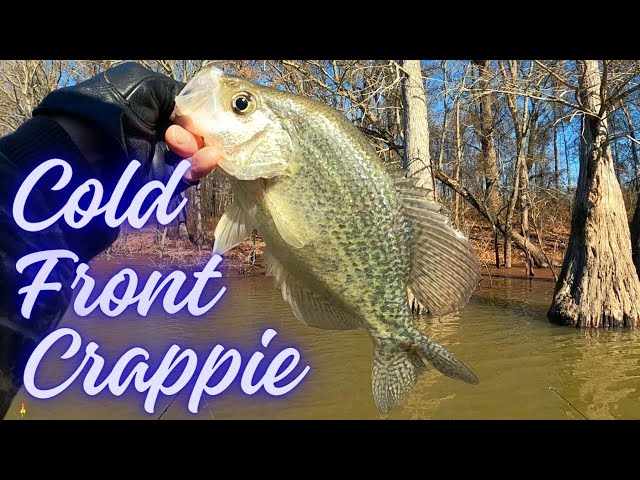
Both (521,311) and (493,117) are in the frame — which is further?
(493,117)

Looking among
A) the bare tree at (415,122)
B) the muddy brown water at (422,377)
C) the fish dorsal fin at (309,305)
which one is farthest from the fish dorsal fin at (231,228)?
the bare tree at (415,122)

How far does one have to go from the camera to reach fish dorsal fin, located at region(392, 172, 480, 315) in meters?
2.29

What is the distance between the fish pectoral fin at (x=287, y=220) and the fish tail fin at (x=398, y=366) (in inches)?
23.6

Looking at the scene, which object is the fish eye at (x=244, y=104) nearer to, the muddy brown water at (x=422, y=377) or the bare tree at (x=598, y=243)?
the muddy brown water at (x=422, y=377)

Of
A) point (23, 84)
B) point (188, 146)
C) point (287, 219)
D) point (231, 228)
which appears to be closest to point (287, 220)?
point (287, 219)

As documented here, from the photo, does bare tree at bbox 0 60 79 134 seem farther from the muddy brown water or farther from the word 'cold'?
the word 'cold'

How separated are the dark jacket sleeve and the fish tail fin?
1.45m

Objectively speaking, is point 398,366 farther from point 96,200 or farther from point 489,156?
point 489,156

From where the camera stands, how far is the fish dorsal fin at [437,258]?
2293 mm

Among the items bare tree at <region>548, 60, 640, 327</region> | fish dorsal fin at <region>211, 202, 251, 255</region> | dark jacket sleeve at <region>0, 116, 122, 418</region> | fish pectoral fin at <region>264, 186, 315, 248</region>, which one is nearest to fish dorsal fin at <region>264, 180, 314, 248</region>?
fish pectoral fin at <region>264, 186, 315, 248</region>

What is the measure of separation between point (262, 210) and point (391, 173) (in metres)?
0.58

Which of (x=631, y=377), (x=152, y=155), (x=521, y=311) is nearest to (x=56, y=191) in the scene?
(x=152, y=155)

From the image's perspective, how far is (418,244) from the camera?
2.34 meters

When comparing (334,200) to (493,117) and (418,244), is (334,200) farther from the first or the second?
(493,117)
